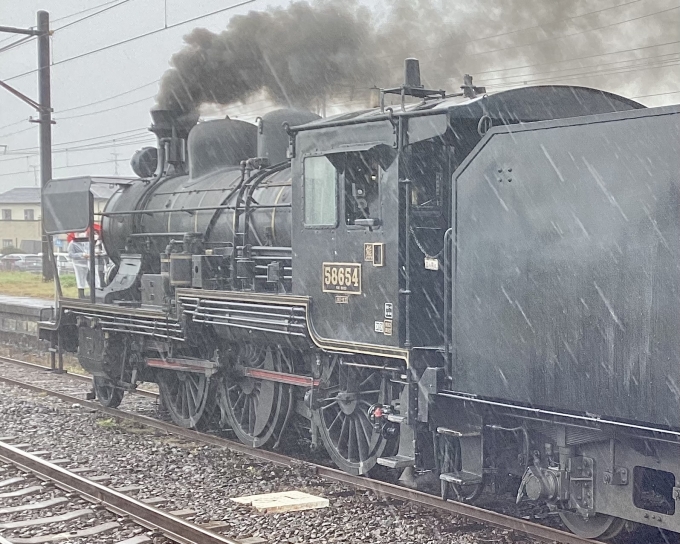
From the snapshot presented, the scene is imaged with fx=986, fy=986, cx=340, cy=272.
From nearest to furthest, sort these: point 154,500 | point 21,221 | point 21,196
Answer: point 154,500, point 21,221, point 21,196

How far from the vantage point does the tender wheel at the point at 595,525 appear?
682cm

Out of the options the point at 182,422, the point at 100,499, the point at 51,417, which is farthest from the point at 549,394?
the point at 51,417

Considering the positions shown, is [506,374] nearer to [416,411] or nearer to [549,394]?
[549,394]

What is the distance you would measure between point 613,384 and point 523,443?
1.34 metres

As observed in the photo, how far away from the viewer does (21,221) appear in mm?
70000

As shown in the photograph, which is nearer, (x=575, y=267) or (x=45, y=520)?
(x=575, y=267)

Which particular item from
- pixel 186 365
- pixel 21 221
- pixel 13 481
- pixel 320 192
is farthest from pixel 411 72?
pixel 21 221

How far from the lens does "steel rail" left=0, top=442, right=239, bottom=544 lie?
705cm

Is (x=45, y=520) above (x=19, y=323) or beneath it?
beneath

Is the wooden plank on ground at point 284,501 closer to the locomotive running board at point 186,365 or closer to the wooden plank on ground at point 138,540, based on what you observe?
the wooden plank on ground at point 138,540

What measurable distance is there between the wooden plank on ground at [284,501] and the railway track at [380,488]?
1.98ft

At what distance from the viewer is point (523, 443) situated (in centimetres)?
732

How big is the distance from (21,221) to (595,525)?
6782 centimetres

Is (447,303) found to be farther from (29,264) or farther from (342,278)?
(29,264)
